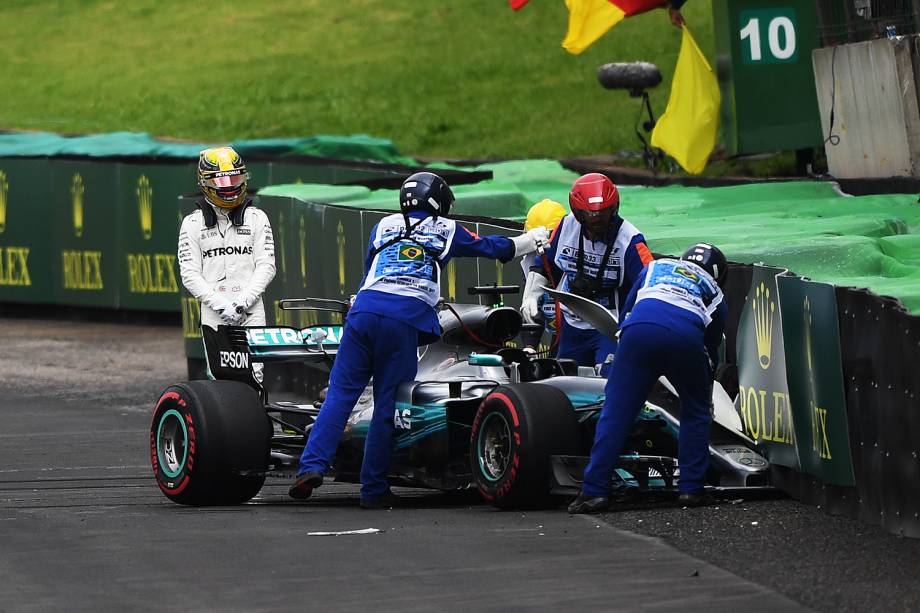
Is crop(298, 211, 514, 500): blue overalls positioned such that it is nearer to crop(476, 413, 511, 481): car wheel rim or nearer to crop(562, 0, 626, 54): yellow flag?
crop(476, 413, 511, 481): car wheel rim

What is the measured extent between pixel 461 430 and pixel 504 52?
32.5 metres

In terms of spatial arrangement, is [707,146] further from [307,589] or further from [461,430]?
[307,589]

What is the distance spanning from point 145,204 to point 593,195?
14.0m

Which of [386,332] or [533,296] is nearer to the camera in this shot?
[386,332]

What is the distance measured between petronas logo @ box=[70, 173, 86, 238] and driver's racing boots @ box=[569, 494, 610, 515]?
52.1 feet

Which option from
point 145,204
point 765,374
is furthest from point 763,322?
point 145,204

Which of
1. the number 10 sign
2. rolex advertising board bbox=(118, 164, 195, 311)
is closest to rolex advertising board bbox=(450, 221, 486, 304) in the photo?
the number 10 sign

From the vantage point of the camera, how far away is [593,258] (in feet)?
37.1

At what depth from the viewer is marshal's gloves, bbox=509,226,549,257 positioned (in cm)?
1127

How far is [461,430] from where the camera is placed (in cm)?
1077

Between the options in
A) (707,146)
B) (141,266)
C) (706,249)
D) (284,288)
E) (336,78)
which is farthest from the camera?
(336,78)

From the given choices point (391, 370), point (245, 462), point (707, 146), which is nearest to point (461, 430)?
point (391, 370)

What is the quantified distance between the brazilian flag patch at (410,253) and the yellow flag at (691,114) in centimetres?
1116

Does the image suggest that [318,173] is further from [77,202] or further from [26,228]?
[26,228]
